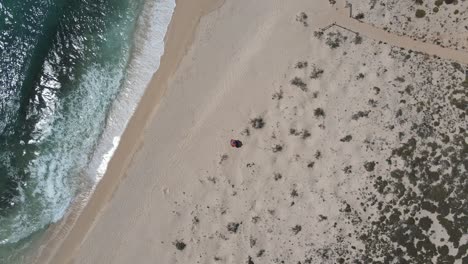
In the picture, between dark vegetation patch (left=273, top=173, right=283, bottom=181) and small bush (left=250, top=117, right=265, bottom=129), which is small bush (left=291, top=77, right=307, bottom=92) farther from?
dark vegetation patch (left=273, top=173, right=283, bottom=181)

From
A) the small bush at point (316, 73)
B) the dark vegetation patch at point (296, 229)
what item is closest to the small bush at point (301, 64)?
the small bush at point (316, 73)

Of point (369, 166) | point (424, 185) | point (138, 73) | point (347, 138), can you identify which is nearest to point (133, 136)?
point (138, 73)

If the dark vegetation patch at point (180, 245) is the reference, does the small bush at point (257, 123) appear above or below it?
above

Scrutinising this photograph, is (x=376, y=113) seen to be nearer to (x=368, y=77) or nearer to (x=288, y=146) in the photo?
(x=368, y=77)

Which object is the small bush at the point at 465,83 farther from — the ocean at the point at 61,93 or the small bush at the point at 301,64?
the ocean at the point at 61,93

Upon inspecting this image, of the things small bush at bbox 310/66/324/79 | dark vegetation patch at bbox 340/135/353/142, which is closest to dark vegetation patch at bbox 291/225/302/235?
dark vegetation patch at bbox 340/135/353/142

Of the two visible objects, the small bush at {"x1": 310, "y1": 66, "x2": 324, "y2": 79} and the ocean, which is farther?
the ocean

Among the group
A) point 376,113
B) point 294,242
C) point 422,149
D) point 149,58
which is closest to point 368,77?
point 376,113
